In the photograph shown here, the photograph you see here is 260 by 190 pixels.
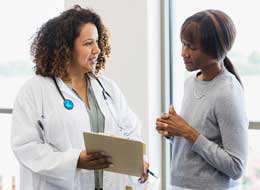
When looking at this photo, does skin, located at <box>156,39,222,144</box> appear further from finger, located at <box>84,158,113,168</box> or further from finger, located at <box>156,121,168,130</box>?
finger, located at <box>84,158,113,168</box>

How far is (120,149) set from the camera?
160 centimetres

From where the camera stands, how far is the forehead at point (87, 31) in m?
1.93

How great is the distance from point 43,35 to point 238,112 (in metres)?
1.00

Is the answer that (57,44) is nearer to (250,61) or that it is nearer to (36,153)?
(36,153)

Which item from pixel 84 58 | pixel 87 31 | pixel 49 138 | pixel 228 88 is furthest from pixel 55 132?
pixel 228 88

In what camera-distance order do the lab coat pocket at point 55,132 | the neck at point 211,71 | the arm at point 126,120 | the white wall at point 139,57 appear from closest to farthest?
1. the neck at point 211,71
2. the lab coat pocket at point 55,132
3. the arm at point 126,120
4. the white wall at point 139,57

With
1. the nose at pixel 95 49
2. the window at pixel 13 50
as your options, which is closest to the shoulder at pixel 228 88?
the nose at pixel 95 49

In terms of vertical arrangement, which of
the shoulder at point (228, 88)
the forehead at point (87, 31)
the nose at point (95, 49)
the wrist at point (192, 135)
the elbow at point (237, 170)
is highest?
the forehead at point (87, 31)

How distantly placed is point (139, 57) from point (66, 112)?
34.7 inches

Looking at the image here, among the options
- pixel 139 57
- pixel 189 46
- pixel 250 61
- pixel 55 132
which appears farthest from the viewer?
Result: pixel 139 57

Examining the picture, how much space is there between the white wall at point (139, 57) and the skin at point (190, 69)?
0.85m

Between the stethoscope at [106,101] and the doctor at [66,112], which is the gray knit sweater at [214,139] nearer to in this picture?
the doctor at [66,112]

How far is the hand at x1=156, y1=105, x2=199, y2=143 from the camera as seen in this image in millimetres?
1609

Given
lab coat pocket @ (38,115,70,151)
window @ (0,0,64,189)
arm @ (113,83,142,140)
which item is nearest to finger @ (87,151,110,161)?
lab coat pocket @ (38,115,70,151)
